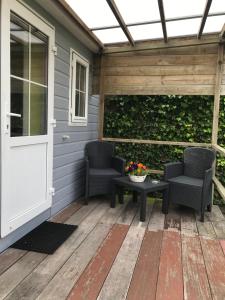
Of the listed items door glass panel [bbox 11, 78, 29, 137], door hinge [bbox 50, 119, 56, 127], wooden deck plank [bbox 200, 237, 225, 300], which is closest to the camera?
wooden deck plank [bbox 200, 237, 225, 300]

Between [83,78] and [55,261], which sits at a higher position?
[83,78]

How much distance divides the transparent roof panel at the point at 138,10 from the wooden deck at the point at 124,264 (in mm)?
2446

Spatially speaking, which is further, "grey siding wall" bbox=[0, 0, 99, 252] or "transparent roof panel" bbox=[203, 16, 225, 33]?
"transparent roof panel" bbox=[203, 16, 225, 33]

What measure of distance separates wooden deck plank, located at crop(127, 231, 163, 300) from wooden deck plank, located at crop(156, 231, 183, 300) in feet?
0.14

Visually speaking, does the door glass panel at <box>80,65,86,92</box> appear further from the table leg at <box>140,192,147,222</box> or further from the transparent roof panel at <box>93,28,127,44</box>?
the table leg at <box>140,192,147,222</box>

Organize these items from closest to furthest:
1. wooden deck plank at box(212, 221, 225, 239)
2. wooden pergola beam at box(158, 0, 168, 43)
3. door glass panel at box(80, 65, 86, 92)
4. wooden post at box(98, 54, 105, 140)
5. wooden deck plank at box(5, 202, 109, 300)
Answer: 1. wooden deck plank at box(5, 202, 109, 300)
2. wooden pergola beam at box(158, 0, 168, 43)
3. wooden deck plank at box(212, 221, 225, 239)
4. door glass panel at box(80, 65, 86, 92)
5. wooden post at box(98, 54, 105, 140)

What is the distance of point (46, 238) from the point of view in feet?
9.00

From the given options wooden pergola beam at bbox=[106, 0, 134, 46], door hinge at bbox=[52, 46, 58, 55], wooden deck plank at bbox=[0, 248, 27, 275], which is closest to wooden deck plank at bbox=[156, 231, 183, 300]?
wooden deck plank at bbox=[0, 248, 27, 275]

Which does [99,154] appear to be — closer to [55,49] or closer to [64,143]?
[64,143]

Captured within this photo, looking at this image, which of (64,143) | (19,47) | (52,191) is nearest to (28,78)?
(19,47)

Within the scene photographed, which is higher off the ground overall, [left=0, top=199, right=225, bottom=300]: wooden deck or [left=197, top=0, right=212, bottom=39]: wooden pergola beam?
[left=197, top=0, right=212, bottom=39]: wooden pergola beam

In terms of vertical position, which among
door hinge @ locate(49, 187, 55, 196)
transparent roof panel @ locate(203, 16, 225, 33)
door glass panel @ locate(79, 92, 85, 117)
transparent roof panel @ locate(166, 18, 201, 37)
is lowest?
door hinge @ locate(49, 187, 55, 196)

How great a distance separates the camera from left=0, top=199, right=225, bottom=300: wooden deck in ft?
6.40

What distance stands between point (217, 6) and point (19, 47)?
7.16 ft
